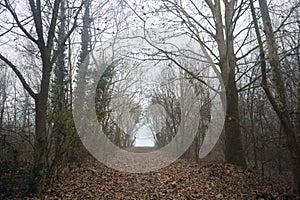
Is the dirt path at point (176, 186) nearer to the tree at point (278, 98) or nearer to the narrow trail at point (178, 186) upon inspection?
the narrow trail at point (178, 186)

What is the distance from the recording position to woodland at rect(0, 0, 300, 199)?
7.16 meters

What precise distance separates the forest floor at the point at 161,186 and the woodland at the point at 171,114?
3 cm

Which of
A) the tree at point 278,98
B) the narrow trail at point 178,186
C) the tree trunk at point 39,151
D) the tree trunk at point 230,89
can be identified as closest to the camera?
the tree at point 278,98

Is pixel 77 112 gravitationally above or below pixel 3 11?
below

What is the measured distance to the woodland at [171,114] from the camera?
7.16 meters

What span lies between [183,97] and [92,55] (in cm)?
615

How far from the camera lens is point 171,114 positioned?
1862 centimetres

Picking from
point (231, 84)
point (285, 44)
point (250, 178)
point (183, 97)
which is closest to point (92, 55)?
point (183, 97)

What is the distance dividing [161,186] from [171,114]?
10685 mm

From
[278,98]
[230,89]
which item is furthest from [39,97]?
[230,89]

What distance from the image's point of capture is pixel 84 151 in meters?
11.7

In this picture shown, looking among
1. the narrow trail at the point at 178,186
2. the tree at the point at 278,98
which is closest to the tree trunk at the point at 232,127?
the narrow trail at the point at 178,186

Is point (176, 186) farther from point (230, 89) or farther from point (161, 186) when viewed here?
point (230, 89)

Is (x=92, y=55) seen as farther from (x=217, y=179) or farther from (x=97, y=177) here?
(x=217, y=179)
